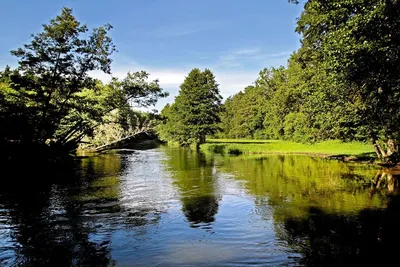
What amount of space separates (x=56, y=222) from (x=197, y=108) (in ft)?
170

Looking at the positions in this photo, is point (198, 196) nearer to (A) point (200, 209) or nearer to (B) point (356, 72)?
(A) point (200, 209)

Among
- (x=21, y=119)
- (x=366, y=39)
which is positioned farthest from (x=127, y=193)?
(x=366, y=39)

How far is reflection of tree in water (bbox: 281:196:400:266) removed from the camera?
7.52 meters

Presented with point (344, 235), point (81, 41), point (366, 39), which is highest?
point (81, 41)

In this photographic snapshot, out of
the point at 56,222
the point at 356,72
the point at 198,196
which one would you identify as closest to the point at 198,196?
the point at 198,196

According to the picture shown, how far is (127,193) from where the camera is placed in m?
16.2

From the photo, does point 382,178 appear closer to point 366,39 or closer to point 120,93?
point 366,39

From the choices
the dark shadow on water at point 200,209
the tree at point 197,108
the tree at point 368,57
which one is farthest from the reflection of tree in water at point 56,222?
the tree at point 197,108

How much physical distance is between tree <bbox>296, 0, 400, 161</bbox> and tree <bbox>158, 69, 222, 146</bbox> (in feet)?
128

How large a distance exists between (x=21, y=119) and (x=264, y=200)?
16084mm

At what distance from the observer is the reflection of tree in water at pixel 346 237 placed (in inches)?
296

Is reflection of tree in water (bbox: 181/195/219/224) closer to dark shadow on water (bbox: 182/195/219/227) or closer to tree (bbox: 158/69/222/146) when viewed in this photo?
dark shadow on water (bbox: 182/195/219/227)

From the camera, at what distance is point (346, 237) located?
8.97 m

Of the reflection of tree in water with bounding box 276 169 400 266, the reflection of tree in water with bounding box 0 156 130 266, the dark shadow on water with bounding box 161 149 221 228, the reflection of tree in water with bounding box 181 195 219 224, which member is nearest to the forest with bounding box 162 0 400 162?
the reflection of tree in water with bounding box 276 169 400 266
